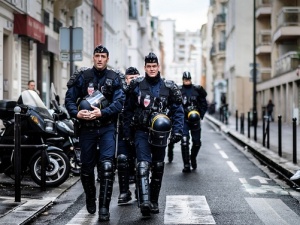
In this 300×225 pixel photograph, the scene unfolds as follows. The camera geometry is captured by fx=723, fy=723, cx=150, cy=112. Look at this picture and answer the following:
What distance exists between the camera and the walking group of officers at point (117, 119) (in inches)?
313

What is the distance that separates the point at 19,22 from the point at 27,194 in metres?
12.2

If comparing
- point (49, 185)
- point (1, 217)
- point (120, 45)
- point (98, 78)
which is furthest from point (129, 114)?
point (120, 45)

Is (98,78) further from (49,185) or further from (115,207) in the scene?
(49,185)

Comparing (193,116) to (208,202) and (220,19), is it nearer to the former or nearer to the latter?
(208,202)

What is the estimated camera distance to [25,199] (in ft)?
30.6

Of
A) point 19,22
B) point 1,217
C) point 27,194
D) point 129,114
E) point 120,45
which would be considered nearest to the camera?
point 1,217

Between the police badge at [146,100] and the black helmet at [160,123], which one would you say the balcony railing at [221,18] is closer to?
the police badge at [146,100]

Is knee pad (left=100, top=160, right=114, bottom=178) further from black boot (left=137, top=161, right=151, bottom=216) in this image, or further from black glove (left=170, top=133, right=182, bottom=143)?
black glove (left=170, top=133, right=182, bottom=143)

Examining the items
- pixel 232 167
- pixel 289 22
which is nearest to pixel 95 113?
pixel 232 167

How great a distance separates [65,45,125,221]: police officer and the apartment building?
28211mm

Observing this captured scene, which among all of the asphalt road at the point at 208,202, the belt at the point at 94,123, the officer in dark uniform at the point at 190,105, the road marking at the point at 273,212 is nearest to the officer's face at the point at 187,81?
the officer in dark uniform at the point at 190,105

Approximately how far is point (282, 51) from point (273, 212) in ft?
130

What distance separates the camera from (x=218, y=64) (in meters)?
87.9

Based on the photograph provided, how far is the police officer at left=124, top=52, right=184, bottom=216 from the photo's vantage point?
8.12 m
